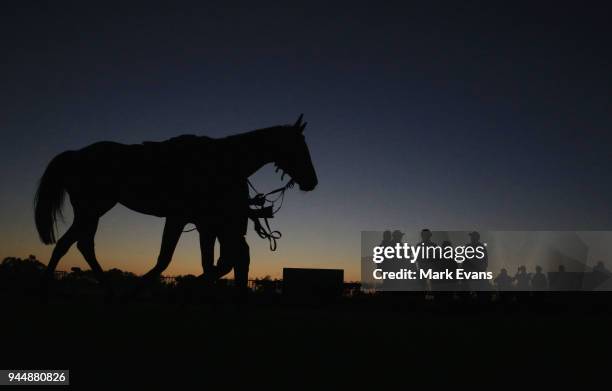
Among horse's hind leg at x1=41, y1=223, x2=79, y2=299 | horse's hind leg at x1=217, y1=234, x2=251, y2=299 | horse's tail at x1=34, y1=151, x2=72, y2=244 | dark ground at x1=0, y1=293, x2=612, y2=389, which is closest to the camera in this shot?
dark ground at x1=0, y1=293, x2=612, y2=389

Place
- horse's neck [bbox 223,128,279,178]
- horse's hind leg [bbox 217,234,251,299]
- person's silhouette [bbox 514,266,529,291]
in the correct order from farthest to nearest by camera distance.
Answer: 1. person's silhouette [bbox 514,266,529,291]
2. horse's neck [bbox 223,128,279,178]
3. horse's hind leg [bbox 217,234,251,299]

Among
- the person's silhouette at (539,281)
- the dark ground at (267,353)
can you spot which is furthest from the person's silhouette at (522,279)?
the dark ground at (267,353)

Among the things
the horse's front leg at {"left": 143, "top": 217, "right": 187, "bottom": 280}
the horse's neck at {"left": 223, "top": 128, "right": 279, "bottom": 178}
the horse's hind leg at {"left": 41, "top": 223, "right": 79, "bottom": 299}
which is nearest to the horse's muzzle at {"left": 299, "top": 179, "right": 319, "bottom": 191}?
the horse's neck at {"left": 223, "top": 128, "right": 279, "bottom": 178}

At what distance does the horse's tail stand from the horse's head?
3959 millimetres

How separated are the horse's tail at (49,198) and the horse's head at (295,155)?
13.0 ft

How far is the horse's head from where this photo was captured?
286 inches

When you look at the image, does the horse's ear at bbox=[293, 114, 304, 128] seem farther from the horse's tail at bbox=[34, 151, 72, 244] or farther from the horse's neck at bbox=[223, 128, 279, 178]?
the horse's tail at bbox=[34, 151, 72, 244]

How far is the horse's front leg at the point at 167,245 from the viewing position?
657 cm

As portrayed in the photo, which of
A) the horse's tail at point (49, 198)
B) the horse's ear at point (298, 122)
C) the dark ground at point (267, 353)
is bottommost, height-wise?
the dark ground at point (267, 353)

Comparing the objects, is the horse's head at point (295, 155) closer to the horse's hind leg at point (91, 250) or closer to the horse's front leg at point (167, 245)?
the horse's front leg at point (167, 245)

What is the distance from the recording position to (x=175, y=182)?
22.5 feet

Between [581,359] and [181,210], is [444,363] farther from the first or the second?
[181,210]

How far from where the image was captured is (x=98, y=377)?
271 centimetres

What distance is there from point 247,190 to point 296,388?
15.3 ft
